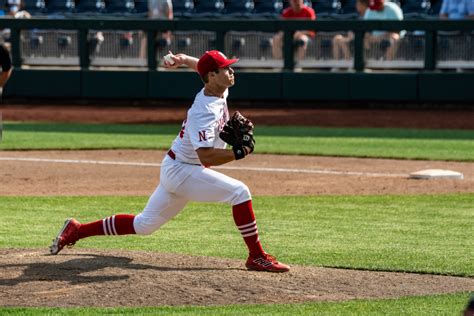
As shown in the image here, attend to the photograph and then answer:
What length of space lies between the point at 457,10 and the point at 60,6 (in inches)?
352

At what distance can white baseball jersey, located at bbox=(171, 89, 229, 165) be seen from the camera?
7.02 meters

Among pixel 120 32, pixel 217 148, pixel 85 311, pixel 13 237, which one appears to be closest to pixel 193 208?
pixel 13 237

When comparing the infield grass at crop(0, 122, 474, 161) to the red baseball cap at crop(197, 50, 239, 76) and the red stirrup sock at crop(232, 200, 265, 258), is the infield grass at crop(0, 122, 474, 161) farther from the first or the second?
the red baseball cap at crop(197, 50, 239, 76)

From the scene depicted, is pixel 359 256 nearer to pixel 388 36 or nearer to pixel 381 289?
pixel 381 289

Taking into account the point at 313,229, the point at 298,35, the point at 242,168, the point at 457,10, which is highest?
the point at 457,10

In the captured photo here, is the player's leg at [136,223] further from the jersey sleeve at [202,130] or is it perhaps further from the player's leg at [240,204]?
the jersey sleeve at [202,130]

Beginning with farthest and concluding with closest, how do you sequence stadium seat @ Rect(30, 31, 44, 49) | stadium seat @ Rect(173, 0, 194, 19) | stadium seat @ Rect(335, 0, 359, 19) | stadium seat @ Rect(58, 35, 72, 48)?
stadium seat @ Rect(173, 0, 194, 19) < stadium seat @ Rect(335, 0, 359, 19) < stadium seat @ Rect(30, 31, 44, 49) < stadium seat @ Rect(58, 35, 72, 48)

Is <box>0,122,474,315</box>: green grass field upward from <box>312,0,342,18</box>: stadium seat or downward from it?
downward

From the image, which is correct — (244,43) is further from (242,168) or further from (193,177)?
(193,177)

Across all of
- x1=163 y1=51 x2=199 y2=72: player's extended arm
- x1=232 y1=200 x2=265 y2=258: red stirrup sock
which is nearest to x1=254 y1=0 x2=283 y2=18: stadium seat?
x1=163 y1=51 x2=199 y2=72: player's extended arm

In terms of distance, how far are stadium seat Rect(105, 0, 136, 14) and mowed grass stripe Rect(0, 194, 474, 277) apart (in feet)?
40.5

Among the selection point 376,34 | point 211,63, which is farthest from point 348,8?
point 211,63

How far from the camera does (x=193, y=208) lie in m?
10.8

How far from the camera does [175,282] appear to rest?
22.3ft
